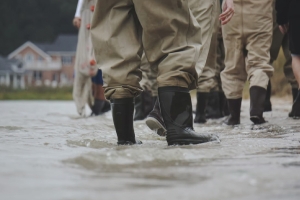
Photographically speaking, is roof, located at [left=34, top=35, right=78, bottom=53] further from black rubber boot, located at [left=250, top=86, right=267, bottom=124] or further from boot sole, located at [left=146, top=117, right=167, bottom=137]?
boot sole, located at [left=146, top=117, right=167, bottom=137]

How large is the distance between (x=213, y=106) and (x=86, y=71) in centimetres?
177

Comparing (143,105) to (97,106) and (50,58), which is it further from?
(50,58)

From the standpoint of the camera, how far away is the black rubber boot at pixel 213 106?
20.8 feet

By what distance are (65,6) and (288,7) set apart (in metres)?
76.6

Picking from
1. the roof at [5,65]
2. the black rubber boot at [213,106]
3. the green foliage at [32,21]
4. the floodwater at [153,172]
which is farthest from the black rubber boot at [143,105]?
the green foliage at [32,21]

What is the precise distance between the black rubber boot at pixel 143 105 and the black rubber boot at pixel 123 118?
324 centimetres

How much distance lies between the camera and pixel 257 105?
16.0 feet

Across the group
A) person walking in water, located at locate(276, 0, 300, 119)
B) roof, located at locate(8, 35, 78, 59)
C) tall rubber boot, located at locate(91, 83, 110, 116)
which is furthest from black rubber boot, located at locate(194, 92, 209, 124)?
roof, located at locate(8, 35, 78, 59)

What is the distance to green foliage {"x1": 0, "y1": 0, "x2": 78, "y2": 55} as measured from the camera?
76625 mm

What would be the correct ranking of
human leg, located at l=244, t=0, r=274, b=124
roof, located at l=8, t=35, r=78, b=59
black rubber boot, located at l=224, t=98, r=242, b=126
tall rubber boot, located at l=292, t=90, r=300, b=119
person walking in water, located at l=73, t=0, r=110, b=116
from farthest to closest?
roof, located at l=8, t=35, r=78, b=59, person walking in water, located at l=73, t=0, r=110, b=116, tall rubber boot, located at l=292, t=90, r=300, b=119, black rubber boot, located at l=224, t=98, r=242, b=126, human leg, located at l=244, t=0, r=274, b=124

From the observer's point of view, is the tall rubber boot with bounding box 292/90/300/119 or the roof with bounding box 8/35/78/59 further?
the roof with bounding box 8/35/78/59

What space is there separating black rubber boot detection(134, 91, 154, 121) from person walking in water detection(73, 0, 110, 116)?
3.14 feet

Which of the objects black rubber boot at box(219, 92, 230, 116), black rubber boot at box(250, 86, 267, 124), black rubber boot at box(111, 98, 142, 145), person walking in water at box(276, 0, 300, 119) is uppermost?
person walking in water at box(276, 0, 300, 119)

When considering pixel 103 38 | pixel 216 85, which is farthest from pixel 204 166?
pixel 216 85
